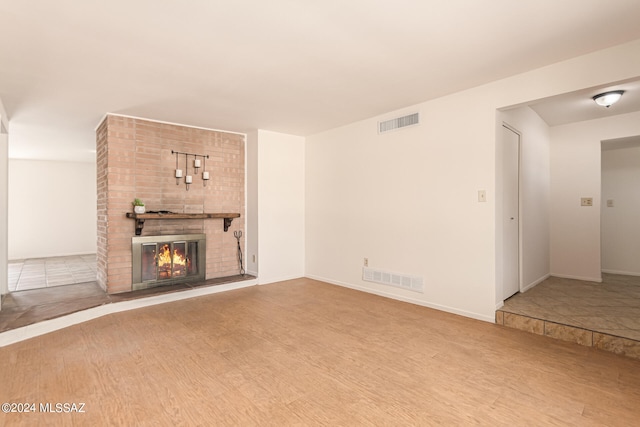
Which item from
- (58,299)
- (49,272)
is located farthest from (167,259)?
(49,272)

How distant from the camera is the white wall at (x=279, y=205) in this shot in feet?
17.3

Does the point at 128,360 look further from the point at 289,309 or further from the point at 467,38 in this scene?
the point at 467,38

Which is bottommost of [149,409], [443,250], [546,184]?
[149,409]

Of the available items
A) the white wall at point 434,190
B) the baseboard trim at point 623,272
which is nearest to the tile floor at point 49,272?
the white wall at point 434,190

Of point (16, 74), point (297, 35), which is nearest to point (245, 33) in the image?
point (297, 35)

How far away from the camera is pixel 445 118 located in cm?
379

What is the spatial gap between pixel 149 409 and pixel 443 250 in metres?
3.22

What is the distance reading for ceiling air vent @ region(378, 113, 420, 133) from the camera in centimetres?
412

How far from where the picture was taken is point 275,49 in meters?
2.64

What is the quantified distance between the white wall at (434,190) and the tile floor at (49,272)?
4.08 meters

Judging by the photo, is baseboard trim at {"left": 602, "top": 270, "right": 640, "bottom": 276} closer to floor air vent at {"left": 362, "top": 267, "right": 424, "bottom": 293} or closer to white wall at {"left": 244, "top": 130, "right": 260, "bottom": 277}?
floor air vent at {"left": 362, "top": 267, "right": 424, "bottom": 293}

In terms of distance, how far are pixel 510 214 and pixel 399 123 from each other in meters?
1.79

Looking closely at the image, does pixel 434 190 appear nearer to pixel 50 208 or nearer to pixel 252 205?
pixel 252 205

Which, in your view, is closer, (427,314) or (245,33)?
(245,33)
